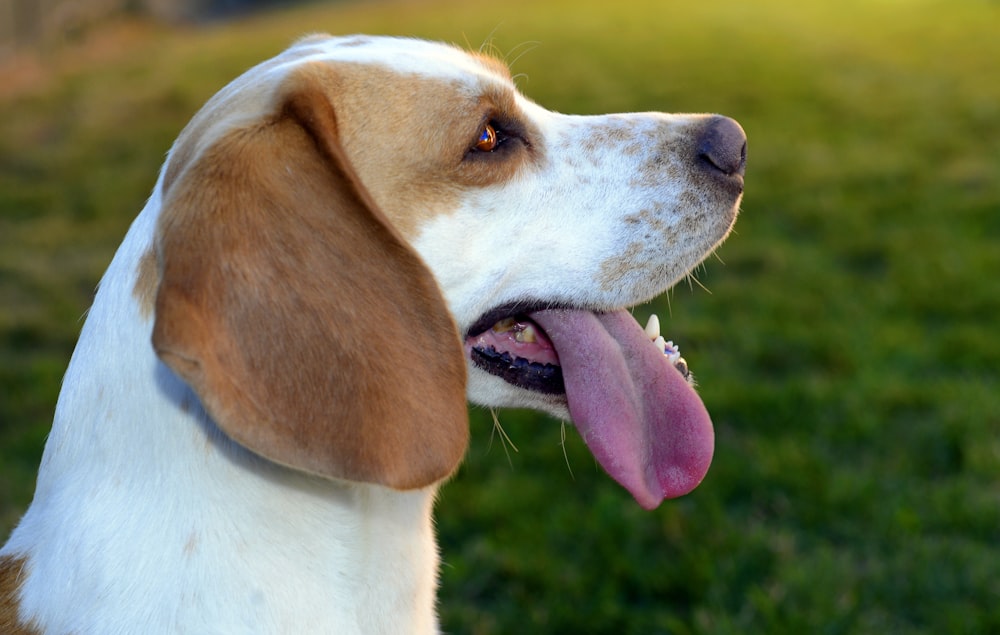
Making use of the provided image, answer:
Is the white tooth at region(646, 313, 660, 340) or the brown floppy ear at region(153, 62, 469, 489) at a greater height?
the brown floppy ear at region(153, 62, 469, 489)

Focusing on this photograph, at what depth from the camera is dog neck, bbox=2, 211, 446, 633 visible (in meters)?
2.11

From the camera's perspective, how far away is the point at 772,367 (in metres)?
5.46

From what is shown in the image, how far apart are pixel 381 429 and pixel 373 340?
159 mm

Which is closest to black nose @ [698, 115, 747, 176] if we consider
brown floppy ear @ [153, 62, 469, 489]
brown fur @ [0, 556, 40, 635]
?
brown floppy ear @ [153, 62, 469, 489]

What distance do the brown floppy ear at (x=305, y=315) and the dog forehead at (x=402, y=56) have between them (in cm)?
31

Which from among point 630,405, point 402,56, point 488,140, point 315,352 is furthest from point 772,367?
point 315,352

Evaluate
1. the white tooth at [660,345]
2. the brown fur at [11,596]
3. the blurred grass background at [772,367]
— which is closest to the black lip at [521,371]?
the white tooth at [660,345]

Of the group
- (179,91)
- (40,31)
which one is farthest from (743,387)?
(40,31)

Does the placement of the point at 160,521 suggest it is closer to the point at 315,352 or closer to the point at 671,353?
the point at 315,352

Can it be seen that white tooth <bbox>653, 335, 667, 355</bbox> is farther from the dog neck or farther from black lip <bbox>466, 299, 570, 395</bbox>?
the dog neck

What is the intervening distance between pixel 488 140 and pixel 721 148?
2.12 ft

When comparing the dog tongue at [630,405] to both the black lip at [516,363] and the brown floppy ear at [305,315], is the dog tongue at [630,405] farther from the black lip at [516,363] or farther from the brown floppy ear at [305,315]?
the brown floppy ear at [305,315]

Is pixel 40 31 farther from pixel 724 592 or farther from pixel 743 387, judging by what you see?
pixel 724 592

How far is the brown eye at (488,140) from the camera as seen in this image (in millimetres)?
2610
